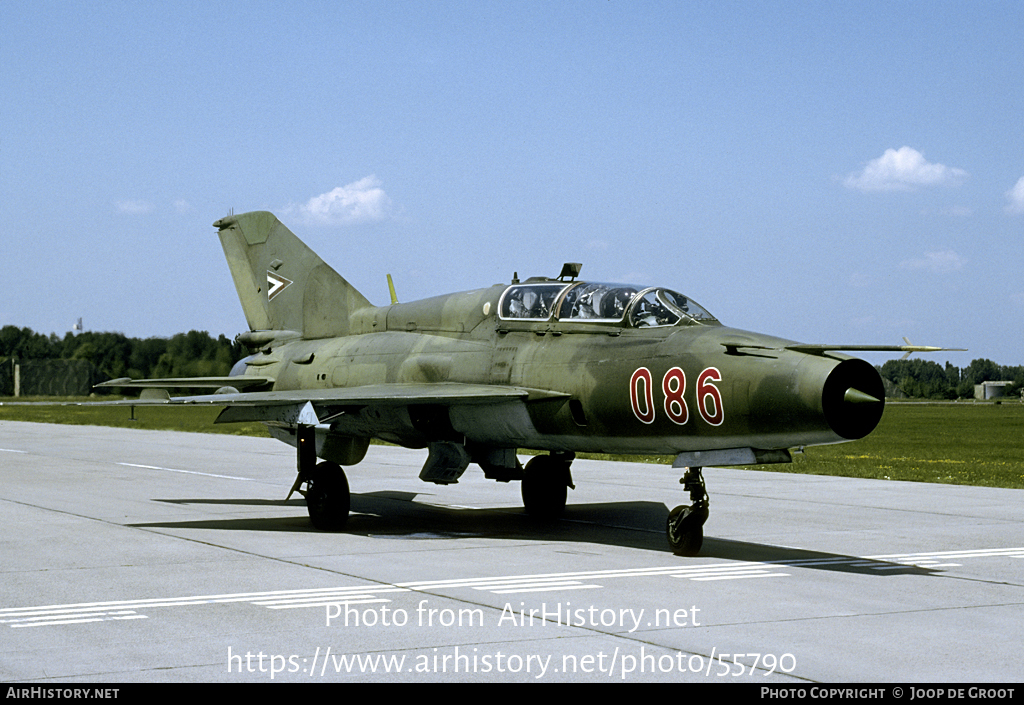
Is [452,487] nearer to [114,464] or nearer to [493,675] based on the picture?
[114,464]

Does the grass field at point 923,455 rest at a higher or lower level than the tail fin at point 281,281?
lower

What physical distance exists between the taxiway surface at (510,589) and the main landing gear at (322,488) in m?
0.33

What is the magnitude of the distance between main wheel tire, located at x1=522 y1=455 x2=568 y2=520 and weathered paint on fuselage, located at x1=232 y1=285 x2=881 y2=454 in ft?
4.58

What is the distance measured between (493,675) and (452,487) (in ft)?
44.9

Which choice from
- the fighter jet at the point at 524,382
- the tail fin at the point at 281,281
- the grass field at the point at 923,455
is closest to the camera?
the fighter jet at the point at 524,382

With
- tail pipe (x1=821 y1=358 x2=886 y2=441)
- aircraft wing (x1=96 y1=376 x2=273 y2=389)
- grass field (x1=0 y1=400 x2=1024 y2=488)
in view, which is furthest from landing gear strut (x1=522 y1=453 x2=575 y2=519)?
grass field (x1=0 y1=400 x2=1024 y2=488)

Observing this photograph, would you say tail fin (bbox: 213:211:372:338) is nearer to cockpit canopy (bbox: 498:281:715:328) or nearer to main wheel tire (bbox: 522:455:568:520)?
main wheel tire (bbox: 522:455:568:520)

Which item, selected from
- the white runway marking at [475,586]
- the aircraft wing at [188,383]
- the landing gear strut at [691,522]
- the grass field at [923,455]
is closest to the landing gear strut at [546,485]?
the landing gear strut at [691,522]

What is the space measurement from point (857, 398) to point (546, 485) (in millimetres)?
5901

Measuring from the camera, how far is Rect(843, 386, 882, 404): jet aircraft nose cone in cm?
959

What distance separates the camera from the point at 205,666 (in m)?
6.46

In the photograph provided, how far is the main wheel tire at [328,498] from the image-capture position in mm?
13602

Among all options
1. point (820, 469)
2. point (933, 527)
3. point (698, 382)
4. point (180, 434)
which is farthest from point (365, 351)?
point (180, 434)

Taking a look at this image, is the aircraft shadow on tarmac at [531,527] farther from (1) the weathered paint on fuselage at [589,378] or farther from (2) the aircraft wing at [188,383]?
(2) the aircraft wing at [188,383]
